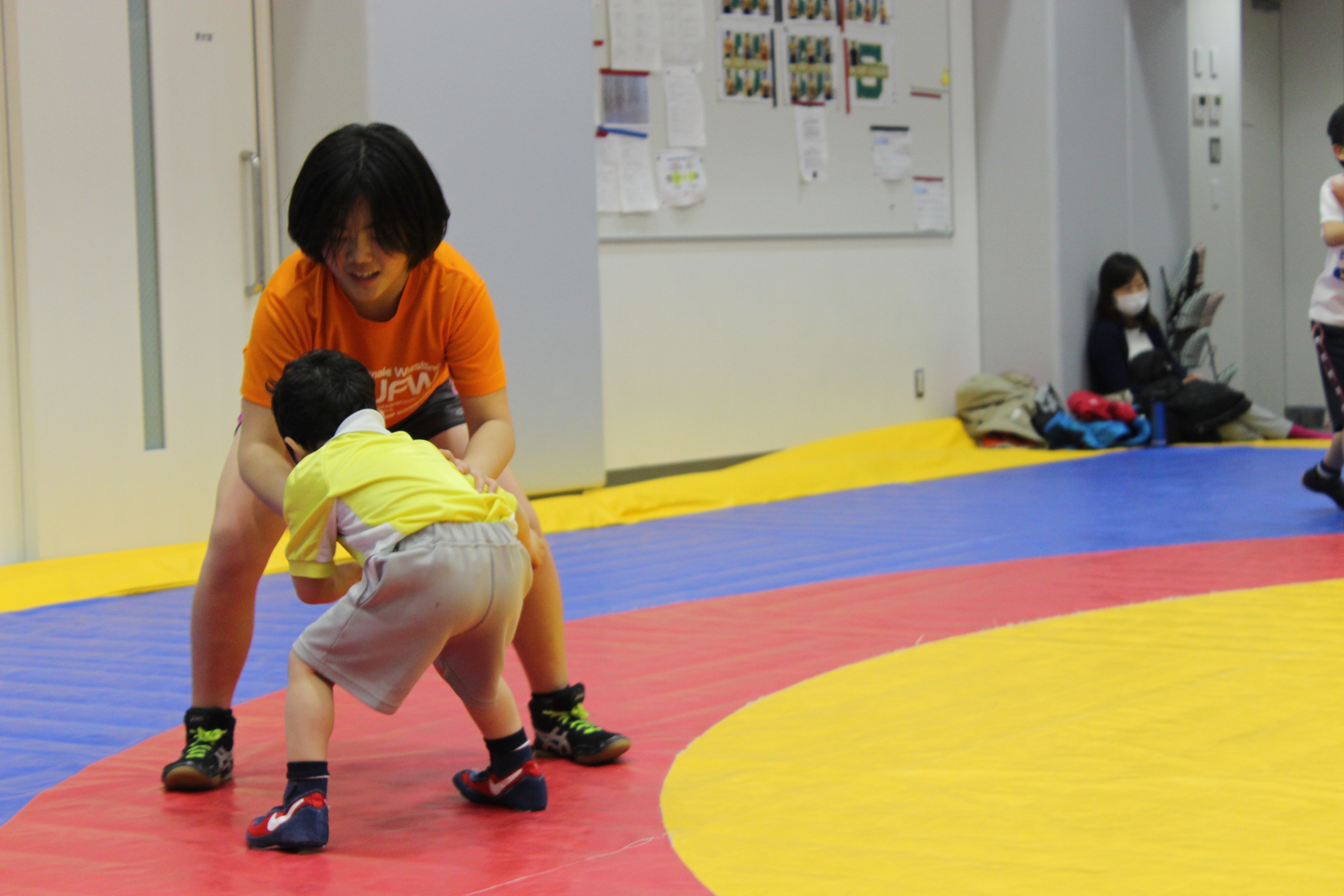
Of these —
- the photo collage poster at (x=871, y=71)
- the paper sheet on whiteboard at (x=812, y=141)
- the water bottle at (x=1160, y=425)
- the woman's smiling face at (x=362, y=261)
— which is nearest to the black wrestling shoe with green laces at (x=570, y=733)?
the woman's smiling face at (x=362, y=261)

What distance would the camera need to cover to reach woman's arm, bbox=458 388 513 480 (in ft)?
6.76

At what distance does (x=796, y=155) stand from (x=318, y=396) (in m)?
4.92

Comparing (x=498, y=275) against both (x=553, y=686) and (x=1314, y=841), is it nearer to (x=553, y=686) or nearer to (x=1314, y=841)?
(x=553, y=686)

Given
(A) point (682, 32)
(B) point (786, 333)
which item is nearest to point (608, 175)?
(A) point (682, 32)

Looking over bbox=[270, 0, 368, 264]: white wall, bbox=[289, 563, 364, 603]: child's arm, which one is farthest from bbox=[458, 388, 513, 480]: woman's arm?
bbox=[270, 0, 368, 264]: white wall

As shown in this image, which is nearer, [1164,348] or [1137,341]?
[1164,348]

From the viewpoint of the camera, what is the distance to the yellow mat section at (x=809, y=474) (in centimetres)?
511

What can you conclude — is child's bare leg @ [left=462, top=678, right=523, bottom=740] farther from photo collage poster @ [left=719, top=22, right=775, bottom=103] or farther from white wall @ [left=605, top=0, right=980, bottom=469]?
photo collage poster @ [left=719, top=22, right=775, bottom=103]

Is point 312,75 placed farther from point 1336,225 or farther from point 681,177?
point 1336,225

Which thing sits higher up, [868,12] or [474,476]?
[868,12]

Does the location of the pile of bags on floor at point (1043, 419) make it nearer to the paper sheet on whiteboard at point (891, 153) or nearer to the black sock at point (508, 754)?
the paper sheet on whiteboard at point (891, 153)

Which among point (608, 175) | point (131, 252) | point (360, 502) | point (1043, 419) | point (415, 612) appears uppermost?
point (608, 175)

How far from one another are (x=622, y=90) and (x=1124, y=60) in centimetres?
330

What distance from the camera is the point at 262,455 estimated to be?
202 centimetres
